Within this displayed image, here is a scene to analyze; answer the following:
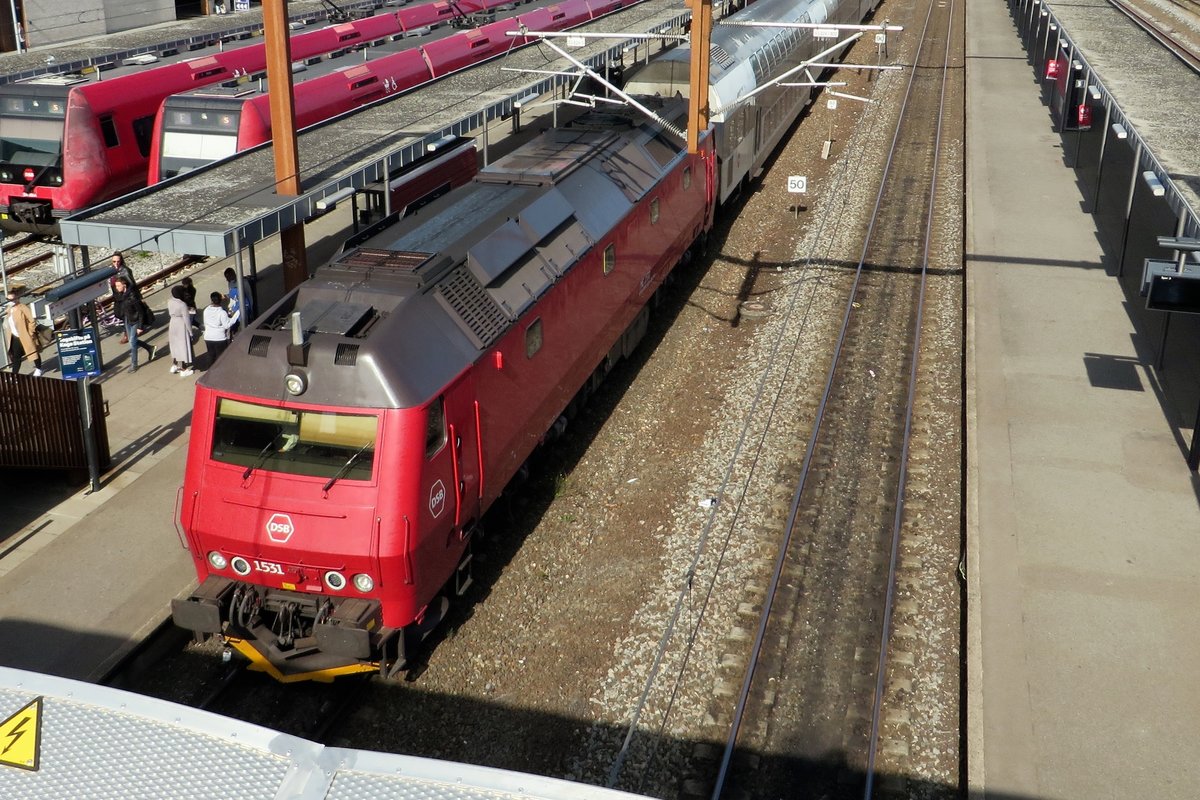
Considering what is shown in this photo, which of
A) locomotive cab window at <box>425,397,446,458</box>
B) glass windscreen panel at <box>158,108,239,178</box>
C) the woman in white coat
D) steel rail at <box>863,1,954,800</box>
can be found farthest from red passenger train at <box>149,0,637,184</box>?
locomotive cab window at <box>425,397,446,458</box>

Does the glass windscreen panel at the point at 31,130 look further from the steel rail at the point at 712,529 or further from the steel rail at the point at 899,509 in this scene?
the steel rail at the point at 899,509

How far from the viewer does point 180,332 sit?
16.2 meters

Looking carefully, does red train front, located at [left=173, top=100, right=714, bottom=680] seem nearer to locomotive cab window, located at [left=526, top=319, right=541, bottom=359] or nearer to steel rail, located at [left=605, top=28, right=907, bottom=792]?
locomotive cab window, located at [left=526, top=319, right=541, bottom=359]

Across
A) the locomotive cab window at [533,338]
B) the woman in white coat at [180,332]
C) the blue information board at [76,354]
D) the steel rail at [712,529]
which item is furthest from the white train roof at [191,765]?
the woman in white coat at [180,332]

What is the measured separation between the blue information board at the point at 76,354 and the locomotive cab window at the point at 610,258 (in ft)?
20.7

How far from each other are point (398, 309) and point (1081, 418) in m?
10.1

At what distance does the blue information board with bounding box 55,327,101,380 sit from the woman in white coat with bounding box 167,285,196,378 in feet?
8.97

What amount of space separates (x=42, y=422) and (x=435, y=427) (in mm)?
6338

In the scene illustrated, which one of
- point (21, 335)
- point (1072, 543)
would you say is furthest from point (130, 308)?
point (1072, 543)

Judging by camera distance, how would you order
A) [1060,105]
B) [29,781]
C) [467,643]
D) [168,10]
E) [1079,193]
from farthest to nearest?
[168,10], [1060,105], [1079,193], [467,643], [29,781]

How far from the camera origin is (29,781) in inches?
195

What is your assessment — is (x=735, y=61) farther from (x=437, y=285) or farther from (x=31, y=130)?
(x=437, y=285)

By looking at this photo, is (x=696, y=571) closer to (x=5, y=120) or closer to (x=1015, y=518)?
(x=1015, y=518)

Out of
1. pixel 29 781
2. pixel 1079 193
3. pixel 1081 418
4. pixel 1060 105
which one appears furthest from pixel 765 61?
pixel 29 781
